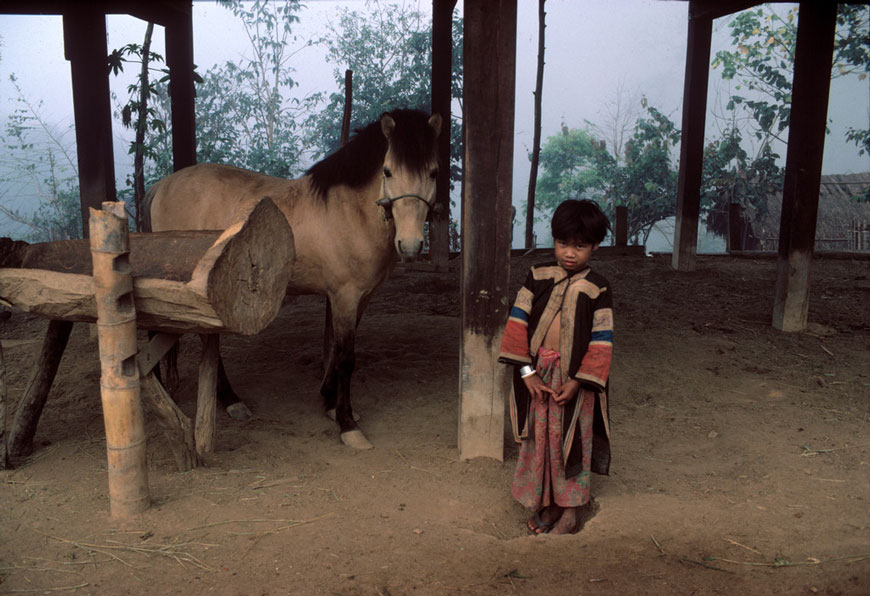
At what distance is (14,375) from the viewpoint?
5078 mm

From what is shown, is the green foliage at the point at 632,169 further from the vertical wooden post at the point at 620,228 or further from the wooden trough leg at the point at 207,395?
the wooden trough leg at the point at 207,395

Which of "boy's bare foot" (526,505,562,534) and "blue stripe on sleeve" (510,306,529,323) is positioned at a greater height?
"blue stripe on sleeve" (510,306,529,323)

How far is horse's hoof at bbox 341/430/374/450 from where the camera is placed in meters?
3.83

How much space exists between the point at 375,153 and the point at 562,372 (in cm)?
197

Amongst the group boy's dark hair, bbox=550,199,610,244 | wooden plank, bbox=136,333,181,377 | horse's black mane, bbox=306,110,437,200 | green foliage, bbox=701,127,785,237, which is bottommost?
wooden plank, bbox=136,333,181,377

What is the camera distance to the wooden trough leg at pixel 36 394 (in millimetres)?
3500

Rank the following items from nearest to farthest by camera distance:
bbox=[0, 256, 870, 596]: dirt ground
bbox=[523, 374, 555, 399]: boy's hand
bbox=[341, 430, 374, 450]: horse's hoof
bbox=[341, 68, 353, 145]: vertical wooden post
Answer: bbox=[0, 256, 870, 596]: dirt ground < bbox=[523, 374, 555, 399]: boy's hand < bbox=[341, 430, 374, 450]: horse's hoof < bbox=[341, 68, 353, 145]: vertical wooden post

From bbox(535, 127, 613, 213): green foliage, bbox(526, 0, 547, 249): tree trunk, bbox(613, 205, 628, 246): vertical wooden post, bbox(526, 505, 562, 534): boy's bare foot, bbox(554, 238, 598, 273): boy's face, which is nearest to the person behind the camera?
bbox(554, 238, 598, 273): boy's face

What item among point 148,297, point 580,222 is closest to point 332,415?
point 148,297

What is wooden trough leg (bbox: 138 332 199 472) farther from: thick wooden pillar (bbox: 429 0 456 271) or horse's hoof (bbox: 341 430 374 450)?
thick wooden pillar (bbox: 429 0 456 271)

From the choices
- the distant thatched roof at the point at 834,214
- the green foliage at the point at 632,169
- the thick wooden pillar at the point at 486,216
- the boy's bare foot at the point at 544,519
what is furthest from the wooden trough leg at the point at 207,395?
the green foliage at the point at 632,169

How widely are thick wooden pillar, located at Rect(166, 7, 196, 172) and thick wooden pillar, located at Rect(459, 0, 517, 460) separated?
481cm

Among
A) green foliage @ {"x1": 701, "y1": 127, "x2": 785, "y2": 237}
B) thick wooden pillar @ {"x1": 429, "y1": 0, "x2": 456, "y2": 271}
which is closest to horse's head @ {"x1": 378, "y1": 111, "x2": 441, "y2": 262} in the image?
thick wooden pillar @ {"x1": 429, "y1": 0, "x2": 456, "y2": 271}

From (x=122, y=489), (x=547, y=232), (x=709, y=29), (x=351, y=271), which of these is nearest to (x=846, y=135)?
(x=709, y=29)
